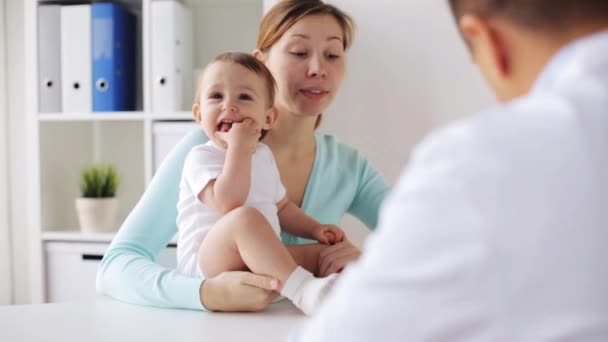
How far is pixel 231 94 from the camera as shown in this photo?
52.7 inches

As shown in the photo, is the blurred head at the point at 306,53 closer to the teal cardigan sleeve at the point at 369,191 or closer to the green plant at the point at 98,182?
the teal cardigan sleeve at the point at 369,191

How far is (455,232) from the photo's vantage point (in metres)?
0.40

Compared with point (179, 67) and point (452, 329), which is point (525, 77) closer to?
point (452, 329)

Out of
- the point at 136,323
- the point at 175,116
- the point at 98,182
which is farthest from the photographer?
the point at 98,182

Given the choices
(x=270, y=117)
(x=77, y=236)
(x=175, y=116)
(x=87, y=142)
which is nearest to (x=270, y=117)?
(x=270, y=117)

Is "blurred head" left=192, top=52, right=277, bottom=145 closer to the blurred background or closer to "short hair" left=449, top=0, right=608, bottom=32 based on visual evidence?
the blurred background

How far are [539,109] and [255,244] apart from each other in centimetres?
72

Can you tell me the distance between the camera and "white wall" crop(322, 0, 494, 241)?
65.0 inches

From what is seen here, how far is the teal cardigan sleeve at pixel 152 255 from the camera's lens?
44.6 inches

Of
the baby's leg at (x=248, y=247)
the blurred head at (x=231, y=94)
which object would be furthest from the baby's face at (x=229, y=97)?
the baby's leg at (x=248, y=247)

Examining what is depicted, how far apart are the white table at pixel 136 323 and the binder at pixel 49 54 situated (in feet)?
4.64

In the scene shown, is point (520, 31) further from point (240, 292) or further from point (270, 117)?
point (270, 117)

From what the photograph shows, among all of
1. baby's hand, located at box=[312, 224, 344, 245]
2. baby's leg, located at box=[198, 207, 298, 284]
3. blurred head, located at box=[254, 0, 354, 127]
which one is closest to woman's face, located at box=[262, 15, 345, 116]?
blurred head, located at box=[254, 0, 354, 127]

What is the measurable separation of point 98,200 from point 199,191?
1335 mm
